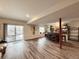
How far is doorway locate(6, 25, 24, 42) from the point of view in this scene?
9.30 m

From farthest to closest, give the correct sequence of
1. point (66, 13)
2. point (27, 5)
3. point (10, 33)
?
point (10, 33), point (66, 13), point (27, 5)

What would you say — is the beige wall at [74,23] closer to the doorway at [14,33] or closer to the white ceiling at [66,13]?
the white ceiling at [66,13]

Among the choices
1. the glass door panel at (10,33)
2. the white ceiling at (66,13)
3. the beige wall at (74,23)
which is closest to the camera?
the white ceiling at (66,13)

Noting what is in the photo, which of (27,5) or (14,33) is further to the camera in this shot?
(14,33)


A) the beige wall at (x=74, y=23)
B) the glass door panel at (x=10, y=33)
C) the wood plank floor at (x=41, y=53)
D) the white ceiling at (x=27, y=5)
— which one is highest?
the white ceiling at (x=27, y=5)

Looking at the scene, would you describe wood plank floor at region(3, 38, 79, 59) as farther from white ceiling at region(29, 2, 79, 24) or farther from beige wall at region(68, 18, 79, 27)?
beige wall at region(68, 18, 79, 27)

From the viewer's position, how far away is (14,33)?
32.6 ft

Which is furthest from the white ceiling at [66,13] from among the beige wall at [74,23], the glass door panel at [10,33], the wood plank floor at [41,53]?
the beige wall at [74,23]

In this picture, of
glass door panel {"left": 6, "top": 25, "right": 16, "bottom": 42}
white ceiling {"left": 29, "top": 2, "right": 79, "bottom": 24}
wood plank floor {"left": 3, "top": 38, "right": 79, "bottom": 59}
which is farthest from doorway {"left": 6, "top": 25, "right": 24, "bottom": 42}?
white ceiling {"left": 29, "top": 2, "right": 79, "bottom": 24}

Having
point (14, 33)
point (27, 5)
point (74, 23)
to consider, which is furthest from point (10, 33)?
point (74, 23)

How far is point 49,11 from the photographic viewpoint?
16.3ft

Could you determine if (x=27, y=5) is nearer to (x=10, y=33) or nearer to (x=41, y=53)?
(x=41, y=53)

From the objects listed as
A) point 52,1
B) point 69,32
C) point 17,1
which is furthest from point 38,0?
point 69,32

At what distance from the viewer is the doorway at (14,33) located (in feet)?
30.5
